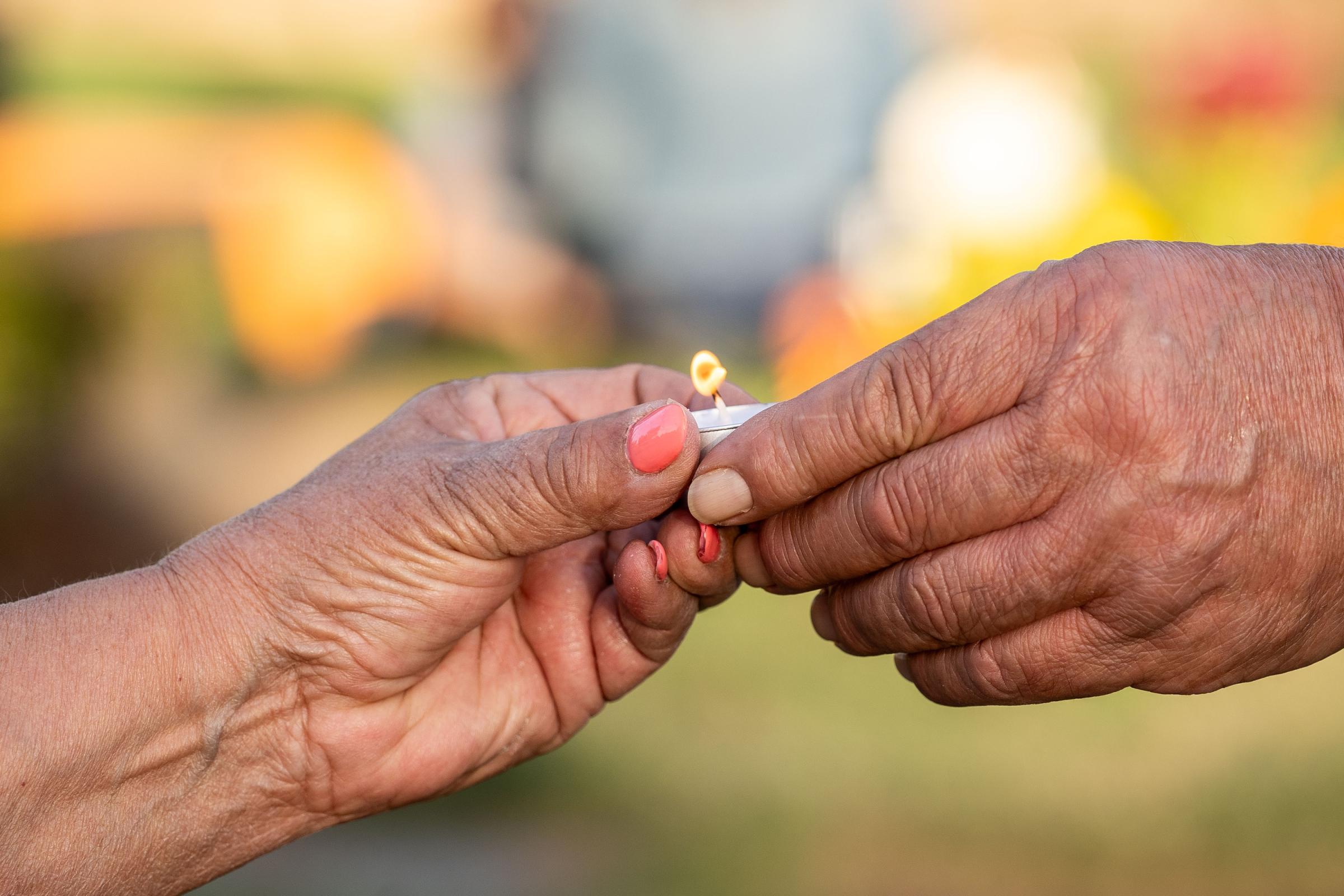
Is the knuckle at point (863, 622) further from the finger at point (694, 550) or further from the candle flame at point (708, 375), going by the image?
the candle flame at point (708, 375)

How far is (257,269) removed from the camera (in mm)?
6211

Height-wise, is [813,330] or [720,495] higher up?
[813,330]

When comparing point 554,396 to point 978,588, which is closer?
point 978,588

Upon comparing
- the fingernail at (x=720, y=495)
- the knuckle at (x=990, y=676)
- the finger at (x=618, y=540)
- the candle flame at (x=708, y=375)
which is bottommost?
the knuckle at (x=990, y=676)

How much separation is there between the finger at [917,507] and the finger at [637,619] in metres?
0.25

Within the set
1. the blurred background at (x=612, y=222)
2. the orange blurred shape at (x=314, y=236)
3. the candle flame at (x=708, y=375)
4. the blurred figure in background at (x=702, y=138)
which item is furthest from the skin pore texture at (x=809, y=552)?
the orange blurred shape at (x=314, y=236)

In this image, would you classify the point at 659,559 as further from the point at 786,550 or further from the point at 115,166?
the point at 115,166

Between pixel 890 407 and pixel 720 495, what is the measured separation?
397mm

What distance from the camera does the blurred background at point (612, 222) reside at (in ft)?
17.0

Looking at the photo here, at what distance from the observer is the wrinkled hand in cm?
228

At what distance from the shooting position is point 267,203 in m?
6.18

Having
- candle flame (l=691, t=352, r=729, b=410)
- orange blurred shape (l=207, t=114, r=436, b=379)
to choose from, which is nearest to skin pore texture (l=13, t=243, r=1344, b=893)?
candle flame (l=691, t=352, r=729, b=410)

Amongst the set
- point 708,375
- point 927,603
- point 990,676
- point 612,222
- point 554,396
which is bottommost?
point 990,676

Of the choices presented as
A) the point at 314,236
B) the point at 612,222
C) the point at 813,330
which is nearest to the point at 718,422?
the point at 813,330
